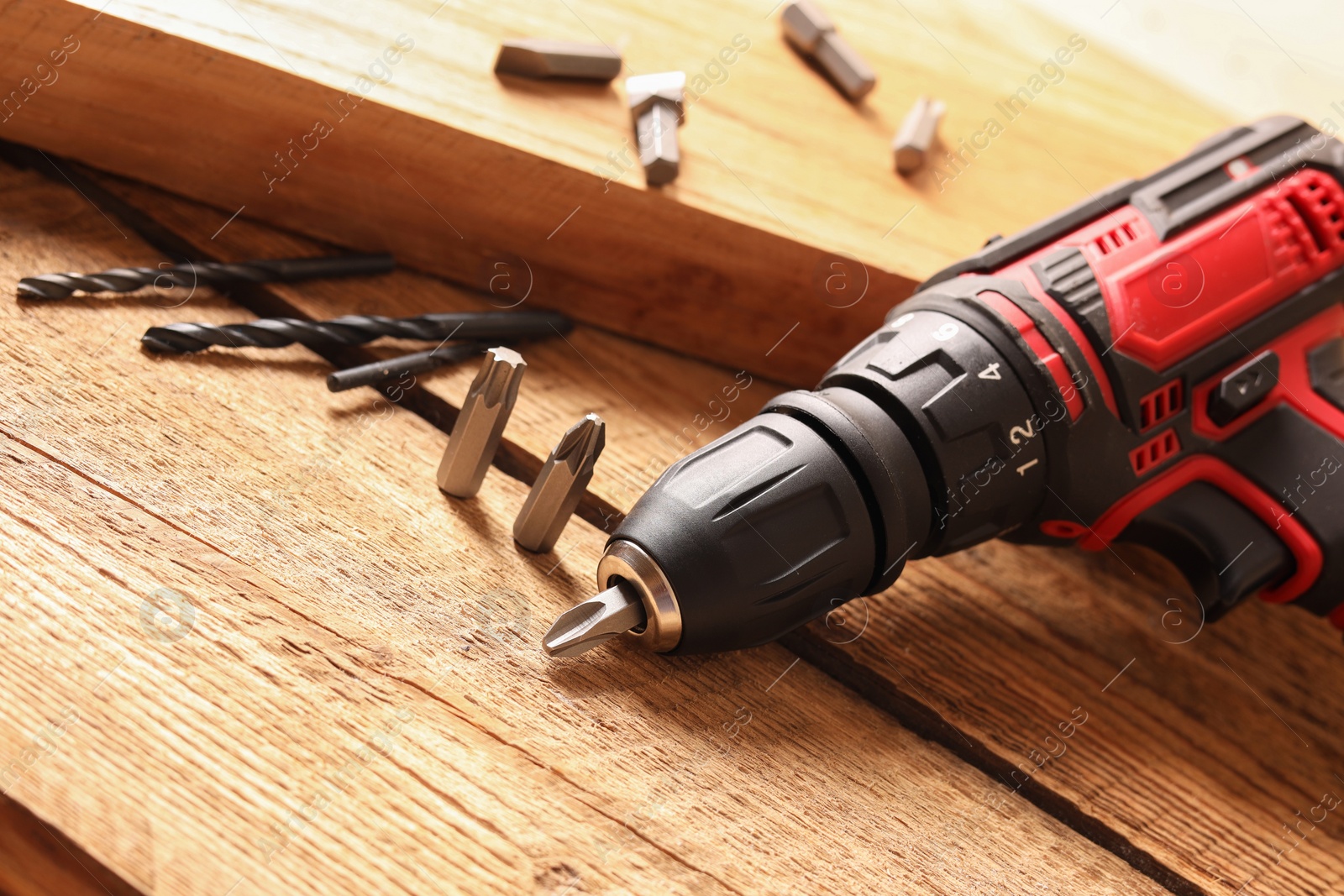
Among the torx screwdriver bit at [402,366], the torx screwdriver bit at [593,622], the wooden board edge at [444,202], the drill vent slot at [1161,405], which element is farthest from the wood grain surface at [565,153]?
the torx screwdriver bit at [593,622]

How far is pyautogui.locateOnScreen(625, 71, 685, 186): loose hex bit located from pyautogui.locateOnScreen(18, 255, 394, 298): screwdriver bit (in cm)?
28

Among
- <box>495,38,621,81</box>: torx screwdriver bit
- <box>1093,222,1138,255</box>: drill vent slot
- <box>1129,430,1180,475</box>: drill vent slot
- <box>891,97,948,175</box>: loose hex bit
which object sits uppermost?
<box>891,97,948,175</box>: loose hex bit

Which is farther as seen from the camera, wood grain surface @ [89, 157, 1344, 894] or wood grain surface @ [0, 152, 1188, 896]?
wood grain surface @ [89, 157, 1344, 894]

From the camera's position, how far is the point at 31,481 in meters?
0.76

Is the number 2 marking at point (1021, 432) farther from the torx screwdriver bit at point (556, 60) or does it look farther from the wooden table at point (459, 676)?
the torx screwdriver bit at point (556, 60)

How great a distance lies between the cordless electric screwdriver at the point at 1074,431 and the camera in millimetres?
739

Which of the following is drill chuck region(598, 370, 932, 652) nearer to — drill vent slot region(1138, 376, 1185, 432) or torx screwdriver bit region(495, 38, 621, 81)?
drill vent slot region(1138, 376, 1185, 432)

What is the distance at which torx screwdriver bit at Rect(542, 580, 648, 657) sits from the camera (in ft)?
2.40

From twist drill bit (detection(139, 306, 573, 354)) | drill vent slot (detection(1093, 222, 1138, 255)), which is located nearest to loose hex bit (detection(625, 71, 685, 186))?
twist drill bit (detection(139, 306, 573, 354))

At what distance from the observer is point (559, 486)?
81 centimetres

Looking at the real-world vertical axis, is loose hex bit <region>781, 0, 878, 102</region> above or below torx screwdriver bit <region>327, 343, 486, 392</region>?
above

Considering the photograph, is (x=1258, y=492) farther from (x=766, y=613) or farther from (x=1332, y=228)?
(x=766, y=613)

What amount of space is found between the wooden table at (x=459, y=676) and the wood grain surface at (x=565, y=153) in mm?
15

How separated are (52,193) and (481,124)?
40cm
